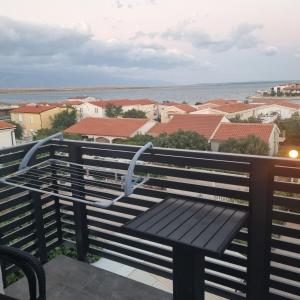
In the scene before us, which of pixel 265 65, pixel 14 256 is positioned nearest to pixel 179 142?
pixel 265 65

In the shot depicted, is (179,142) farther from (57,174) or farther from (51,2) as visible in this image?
(57,174)

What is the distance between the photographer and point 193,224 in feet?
4.57

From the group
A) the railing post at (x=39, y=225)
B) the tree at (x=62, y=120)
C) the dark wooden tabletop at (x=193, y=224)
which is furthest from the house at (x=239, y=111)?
the dark wooden tabletop at (x=193, y=224)

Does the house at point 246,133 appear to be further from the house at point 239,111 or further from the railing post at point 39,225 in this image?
the railing post at point 39,225

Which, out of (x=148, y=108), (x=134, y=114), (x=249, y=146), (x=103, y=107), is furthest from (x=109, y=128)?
(x=148, y=108)

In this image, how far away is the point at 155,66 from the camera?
32500 millimetres

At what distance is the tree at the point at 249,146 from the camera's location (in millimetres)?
21953

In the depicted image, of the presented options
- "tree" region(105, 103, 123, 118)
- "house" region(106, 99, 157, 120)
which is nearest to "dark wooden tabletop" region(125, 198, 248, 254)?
"tree" region(105, 103, 123, 118)

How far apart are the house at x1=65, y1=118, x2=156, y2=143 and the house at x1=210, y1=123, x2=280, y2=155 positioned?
749 cm

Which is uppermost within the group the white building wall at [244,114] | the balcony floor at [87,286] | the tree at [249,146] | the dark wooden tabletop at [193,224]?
the dark wooden tabletop at [193,224]

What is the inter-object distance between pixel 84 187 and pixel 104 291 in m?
0.73

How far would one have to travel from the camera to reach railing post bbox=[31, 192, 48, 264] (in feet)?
7.48

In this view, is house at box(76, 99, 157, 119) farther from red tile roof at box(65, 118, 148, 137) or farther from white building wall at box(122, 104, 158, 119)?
red tile roof at box(65, 118, 148, 137)

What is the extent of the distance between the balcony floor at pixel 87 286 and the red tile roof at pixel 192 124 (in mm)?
25247
